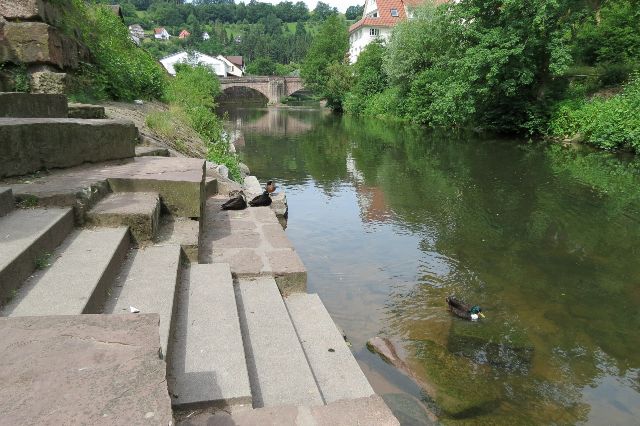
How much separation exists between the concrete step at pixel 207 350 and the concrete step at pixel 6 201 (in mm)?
1464

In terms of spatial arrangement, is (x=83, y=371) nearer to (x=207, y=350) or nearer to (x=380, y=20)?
(x=207, y=350)

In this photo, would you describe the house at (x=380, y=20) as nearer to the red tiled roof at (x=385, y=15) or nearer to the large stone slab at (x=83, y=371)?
the red tiled roof at (x=385, y=15)

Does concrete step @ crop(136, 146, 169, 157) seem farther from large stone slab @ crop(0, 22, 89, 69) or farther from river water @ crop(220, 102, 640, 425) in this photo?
river water @ crop(220, 102, 640, 425)

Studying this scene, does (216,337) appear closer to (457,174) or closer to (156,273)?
(156,273)

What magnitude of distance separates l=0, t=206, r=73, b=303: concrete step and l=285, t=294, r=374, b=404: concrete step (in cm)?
200

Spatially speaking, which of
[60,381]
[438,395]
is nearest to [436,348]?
[438,395]

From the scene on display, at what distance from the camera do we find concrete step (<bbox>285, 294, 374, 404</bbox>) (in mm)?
3361

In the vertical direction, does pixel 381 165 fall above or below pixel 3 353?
below

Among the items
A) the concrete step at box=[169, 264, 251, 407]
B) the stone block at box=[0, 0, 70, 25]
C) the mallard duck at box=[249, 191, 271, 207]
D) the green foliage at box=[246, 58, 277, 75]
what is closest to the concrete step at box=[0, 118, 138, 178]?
the mallard duck at box=[249, 191, 271, 207]

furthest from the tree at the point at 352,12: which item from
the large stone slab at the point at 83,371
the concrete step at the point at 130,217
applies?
the large stone slab at the point at 83,371

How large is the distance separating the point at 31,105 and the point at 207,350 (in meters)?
4.90

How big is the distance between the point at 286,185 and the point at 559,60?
14.5m

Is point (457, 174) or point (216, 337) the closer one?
point (216, 337)

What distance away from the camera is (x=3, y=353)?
1.91 metres
